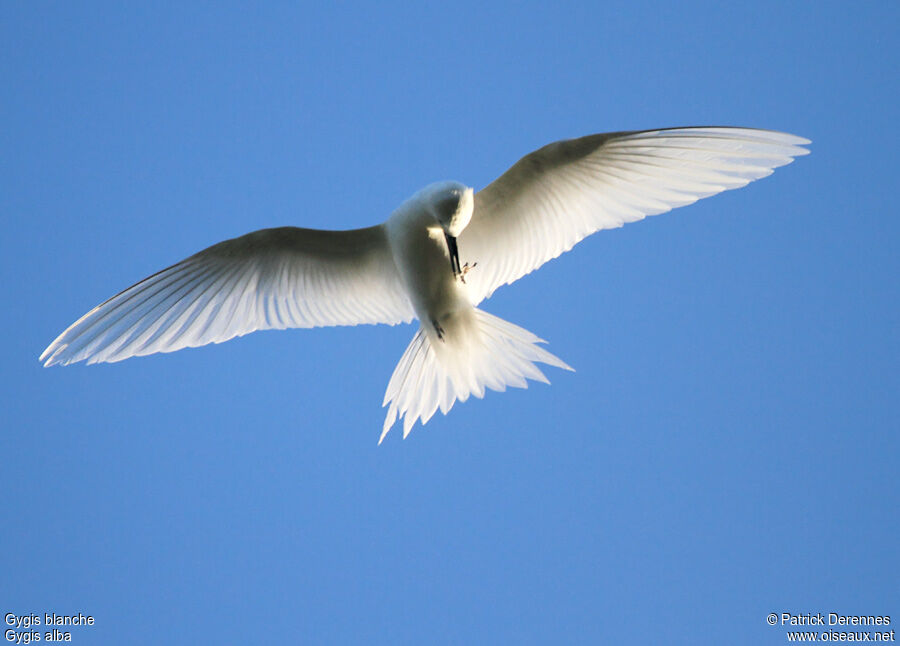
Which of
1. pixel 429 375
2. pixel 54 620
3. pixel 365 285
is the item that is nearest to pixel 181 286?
pixel 365 285

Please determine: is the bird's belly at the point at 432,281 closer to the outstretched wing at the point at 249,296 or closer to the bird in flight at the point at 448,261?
the bird in flight at the point at 448,261

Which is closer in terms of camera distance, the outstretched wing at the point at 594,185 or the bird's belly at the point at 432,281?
the outstretched wing at the point at 594,185

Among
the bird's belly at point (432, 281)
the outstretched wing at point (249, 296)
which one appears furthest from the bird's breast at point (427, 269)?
the outstretched wing at point (249, 296)

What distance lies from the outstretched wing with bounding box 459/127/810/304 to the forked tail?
45 cm

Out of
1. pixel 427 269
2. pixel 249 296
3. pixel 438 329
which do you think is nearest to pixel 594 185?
pixel 427 269

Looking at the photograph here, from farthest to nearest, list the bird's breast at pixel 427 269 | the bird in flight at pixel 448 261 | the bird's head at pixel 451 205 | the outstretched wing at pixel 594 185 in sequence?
the bird's breast at pixel 427 269 → the bird in flight at pixel 448 261 → the outstretched wing at pixel 594 185 → the bird's head at pixel 451 205

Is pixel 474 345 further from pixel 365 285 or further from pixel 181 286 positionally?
pixel 181 286

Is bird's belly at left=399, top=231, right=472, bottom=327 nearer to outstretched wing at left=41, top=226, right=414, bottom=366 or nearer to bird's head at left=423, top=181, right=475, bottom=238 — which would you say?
bird's head at left=423, top=181, right=475, bottom=238

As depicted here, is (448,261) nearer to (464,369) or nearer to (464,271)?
(464,271)

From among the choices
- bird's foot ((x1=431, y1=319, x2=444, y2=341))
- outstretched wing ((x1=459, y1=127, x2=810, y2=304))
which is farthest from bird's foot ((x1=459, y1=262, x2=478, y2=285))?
bird's foot ((x1=431, y1=319, x2=444, y2=341))

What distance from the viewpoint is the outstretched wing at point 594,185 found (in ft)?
17.0

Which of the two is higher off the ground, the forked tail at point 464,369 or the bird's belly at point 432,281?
the bird's belly at point 432,281

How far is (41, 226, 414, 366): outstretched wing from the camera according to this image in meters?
5.59

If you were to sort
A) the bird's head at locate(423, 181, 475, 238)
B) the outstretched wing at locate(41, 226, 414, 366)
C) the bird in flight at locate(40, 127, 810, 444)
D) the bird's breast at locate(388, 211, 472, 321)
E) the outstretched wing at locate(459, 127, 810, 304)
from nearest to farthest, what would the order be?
the bird's head at locate(423, 181, 475, 238) < the outstretched wing at locate(459, 127, 810, 304) < the bird in flight at locate(40, 127, 810, 444) < the bird's breast at locate(388, 211, 472, 321) < the outstretched wing at locate(41, 226, 414, 366)
